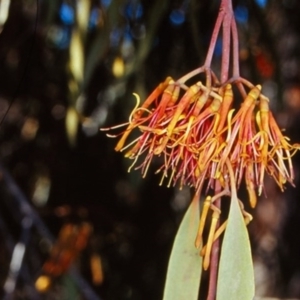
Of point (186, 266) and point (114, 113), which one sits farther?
point (114, 113)

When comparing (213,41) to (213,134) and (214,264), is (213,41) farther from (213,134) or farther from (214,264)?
(214,264)

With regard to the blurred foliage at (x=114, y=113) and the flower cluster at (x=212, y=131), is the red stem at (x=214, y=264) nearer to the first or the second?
the flower cluster at (x=212, y=131)

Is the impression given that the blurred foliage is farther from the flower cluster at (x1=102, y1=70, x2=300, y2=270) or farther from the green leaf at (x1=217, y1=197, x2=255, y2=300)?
the green leaf at (x1=217, y1=197, x2=255, y2=300)

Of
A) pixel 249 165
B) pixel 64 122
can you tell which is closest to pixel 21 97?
pixel 64 122

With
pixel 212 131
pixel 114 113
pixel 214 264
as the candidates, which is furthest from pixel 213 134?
pixel 114 113

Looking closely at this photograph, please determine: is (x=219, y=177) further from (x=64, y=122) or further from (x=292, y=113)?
(x=292, y=113)
